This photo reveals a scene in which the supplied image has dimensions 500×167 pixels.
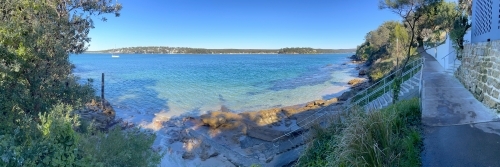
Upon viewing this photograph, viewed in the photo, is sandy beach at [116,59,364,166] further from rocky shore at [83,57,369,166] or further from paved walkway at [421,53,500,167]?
paved walkway at [421,53,500,167]

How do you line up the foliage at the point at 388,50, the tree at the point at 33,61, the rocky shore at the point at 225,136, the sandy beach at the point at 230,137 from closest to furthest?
the tree at the point at 33,61, the sandy beach at the point at 230,137, the rocky shore at the point at 225,136, the foliage at the point at 388,50

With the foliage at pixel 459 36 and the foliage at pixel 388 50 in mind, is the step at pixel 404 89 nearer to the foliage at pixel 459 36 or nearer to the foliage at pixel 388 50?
the foliage at pixel 459 36

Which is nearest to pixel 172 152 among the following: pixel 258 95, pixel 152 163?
pixel 152 163

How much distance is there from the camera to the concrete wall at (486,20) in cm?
809

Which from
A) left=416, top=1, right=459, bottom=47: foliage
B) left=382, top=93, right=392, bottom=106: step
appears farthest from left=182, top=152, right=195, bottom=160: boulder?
left=416, top=1, right=459, bottom=47: foliage

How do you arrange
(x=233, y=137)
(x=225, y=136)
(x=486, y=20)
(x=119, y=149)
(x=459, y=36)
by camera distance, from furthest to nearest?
(x=225, y=136)
(x=233, y=137)
(x=459, y=36)
(x=486, y=20)
(x=119, y=149)

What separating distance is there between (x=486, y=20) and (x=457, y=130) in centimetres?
468

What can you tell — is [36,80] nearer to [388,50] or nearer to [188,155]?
[188,155]

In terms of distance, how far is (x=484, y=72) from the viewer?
28.2 feet

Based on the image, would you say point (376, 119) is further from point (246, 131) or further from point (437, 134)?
point (246, 131)

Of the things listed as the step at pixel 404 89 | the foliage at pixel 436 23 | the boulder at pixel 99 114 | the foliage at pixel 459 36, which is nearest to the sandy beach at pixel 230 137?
the boulder at pixel 99 114

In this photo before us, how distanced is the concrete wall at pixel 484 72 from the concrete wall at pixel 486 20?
28 cm

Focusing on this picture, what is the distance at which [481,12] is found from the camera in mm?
9742

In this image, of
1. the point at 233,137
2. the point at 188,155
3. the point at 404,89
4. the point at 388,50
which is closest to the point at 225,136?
the point at 233,137
